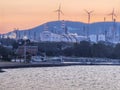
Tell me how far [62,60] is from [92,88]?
11277 cm

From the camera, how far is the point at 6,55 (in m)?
146

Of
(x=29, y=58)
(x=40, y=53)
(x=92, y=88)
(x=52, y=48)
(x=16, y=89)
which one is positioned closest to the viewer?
(x=16, y=89)

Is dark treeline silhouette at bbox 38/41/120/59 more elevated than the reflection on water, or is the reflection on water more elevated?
dark treeline silhouette at bbox 38/41/120/59

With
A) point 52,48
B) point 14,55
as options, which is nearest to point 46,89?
point 14,55

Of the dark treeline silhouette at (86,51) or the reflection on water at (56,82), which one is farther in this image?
the dark treeline silhouette at (86,51)

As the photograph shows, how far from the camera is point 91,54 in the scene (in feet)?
602

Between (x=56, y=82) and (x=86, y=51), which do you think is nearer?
(x=56, y=82)

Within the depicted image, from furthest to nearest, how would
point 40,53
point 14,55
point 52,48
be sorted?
point 52,48, point 40,53, point 14,55

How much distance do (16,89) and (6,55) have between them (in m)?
99.6

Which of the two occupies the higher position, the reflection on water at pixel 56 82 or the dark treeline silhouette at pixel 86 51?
the dark treeline silhouette at pixel 86 51

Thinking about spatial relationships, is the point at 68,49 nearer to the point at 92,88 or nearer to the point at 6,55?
the point at 6,55

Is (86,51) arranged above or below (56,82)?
above

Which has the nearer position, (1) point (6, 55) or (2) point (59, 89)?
(2) point (59, 89)

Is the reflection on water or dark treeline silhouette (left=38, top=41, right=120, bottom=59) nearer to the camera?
the reflection on water
